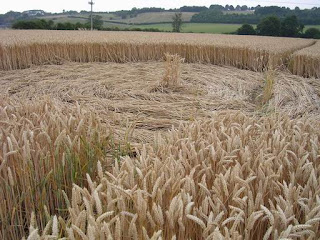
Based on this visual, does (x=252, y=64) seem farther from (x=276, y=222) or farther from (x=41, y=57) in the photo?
(x=276, y=222)

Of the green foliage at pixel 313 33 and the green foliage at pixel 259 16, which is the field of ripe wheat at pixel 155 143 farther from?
the green foliage at pixel 259 16

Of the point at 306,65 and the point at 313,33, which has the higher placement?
the point at 313,33

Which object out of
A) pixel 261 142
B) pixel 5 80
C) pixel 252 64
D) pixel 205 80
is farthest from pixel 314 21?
pixel 261 142

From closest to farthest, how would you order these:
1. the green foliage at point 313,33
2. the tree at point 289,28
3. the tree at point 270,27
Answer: the green foliage at point 313,33, the tree at point 270,27, the tree at point 289,28

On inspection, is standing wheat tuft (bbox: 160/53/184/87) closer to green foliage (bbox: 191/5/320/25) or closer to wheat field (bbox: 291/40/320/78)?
wheat field (bbox: 291/40/320/78)

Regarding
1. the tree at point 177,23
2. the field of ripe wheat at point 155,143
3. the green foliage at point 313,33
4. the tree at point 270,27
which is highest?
the tree at point 177,23

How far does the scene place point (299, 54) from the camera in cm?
731

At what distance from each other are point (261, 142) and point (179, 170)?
64 centimetres

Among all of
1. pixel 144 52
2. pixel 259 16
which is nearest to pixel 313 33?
pixel 259 16

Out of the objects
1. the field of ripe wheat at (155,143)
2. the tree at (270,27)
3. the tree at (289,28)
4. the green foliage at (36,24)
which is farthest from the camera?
the tree at (289,28)

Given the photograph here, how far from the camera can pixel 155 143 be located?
6.52 feet

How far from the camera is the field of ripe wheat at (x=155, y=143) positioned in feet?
3.84

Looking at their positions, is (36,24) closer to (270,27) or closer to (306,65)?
(270,27)

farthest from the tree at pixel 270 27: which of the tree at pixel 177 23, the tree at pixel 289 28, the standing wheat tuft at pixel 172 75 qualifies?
the standing wheat tuft at pixel 172 75
